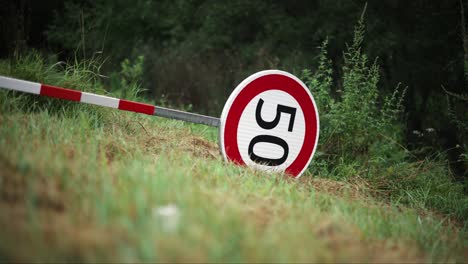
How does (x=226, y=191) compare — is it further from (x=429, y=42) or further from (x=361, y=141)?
(x=429, y=42)

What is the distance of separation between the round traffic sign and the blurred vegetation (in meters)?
0.53

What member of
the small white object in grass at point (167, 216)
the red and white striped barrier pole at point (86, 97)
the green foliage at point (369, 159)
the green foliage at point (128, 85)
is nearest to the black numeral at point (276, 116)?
the red and white striped barrier pole at point (86, 97)

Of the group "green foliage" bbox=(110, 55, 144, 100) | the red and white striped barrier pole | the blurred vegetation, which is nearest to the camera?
the red and white striped barrier pole

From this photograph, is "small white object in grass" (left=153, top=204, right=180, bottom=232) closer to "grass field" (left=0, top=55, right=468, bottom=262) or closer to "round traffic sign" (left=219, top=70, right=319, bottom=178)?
"grass field" (left=0, top=55, right=468, bottom=262)

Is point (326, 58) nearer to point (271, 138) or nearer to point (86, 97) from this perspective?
point (271, 138)

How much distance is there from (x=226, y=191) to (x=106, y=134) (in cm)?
120

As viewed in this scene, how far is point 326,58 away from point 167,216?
11.0ft

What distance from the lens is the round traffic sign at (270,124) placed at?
2.66 meters

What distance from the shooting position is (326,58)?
4.14 meters

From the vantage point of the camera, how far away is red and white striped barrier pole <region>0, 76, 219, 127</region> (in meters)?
1.99

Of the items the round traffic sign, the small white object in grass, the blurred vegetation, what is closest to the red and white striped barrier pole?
the round traffic sign

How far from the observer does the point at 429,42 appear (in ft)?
21.1

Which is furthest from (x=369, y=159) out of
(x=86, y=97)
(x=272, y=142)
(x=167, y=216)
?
(x=167, y=216)

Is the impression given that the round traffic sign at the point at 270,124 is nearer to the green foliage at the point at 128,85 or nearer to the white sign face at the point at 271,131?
the white sign face at the point at 271,131
